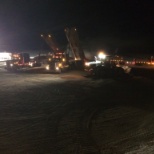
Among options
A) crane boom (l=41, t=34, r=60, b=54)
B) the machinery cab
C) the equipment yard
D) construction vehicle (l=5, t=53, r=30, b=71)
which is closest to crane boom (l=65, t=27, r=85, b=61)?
the machinery cab

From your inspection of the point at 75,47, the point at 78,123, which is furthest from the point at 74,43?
the point at 78,123

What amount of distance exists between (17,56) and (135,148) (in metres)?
32.5

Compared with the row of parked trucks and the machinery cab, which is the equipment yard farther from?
the machinery cab

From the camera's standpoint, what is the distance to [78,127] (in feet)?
32.0

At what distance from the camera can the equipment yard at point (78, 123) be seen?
25.7 ft

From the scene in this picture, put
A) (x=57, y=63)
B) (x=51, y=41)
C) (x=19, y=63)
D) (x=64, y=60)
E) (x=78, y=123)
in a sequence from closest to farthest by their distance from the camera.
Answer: (x=78, y=123)
(x=57, y=63)
(x=64, y=60)
(x=51, y=41)
(x=19, y=63)

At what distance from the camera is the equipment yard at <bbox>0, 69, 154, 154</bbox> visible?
25.7 feet

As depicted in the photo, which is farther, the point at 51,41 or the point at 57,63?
the point at 51,41

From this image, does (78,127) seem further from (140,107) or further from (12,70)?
(12,70)

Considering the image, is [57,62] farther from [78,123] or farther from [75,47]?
[78,123]

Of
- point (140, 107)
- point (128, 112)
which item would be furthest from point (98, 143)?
point (140, 107)

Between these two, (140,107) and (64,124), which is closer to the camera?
(64,124)

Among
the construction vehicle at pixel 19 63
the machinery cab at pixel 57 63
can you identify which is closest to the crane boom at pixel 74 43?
the machinery cab at pixel 57 63

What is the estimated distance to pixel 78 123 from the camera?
33.7 feet
